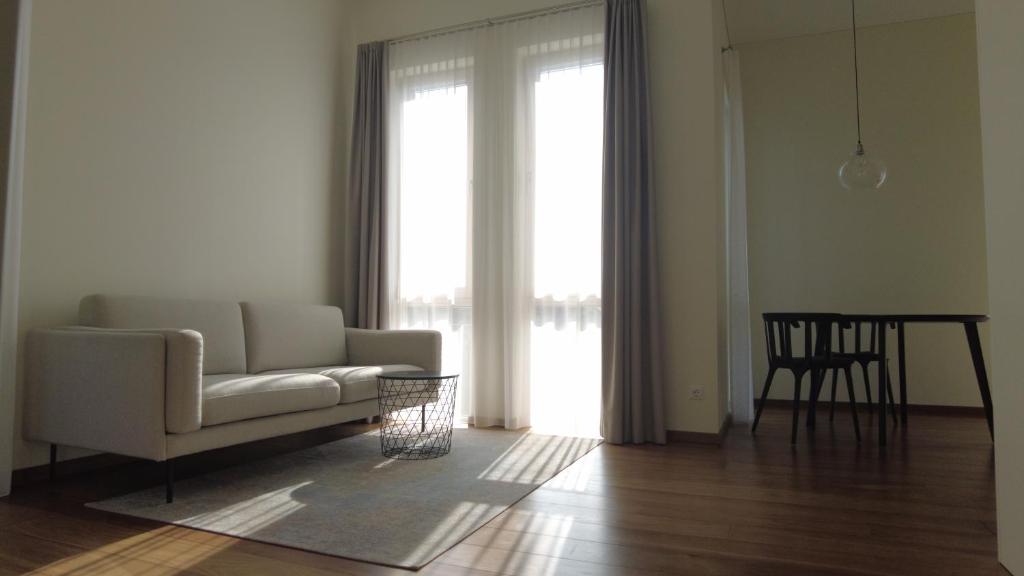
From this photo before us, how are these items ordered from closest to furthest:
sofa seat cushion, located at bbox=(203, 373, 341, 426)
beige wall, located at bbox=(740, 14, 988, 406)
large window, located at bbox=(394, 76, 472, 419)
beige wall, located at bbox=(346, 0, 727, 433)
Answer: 1. sofa seat cushion, located at bbox=(203, 373, 341, 426)
2. beige wall, located at bbox=(346, 0, 727, 433)
3. large window, located at bbox=(394, 76, 472, 419)
4. beige wall, located at bbox=(740, 14, 988, 406)

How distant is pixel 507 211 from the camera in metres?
4.51

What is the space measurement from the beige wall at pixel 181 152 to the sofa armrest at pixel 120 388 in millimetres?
290

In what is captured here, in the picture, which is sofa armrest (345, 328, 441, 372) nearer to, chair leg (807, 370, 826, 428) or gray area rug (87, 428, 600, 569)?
gray area rug (87, 428, 600, 569)

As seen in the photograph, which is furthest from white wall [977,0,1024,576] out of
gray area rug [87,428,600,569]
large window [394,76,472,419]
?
large window [394,76,472,419]

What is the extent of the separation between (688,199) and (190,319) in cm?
290

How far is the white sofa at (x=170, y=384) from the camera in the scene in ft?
8.39

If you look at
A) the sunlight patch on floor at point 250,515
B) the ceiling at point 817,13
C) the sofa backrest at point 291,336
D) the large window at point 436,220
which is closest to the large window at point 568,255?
the large window at point 436,220

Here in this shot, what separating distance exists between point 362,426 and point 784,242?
3861 mm

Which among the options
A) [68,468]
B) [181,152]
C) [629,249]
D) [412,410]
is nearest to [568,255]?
[629,249]

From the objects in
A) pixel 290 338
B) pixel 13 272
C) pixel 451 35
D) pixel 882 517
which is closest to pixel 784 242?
pixel 451 35

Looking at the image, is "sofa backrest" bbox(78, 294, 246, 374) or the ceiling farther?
the ceiling

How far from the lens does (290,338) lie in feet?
13.1

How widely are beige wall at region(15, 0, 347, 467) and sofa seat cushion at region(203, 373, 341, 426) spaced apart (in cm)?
80

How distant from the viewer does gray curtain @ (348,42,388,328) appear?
484cm
